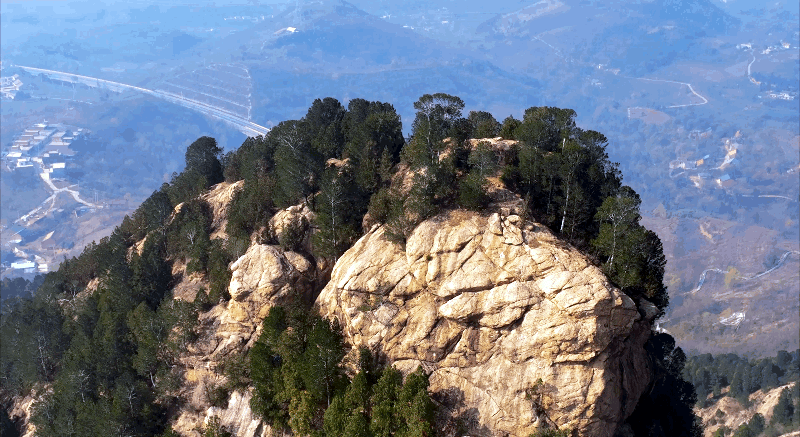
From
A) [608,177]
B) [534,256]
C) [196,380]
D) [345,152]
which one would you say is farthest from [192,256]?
[608,177]

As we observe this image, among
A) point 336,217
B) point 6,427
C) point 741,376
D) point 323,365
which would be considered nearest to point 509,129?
point 336,217

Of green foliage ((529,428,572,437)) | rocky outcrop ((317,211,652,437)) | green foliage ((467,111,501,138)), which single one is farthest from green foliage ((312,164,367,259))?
green foliage ((529,428,572,437))

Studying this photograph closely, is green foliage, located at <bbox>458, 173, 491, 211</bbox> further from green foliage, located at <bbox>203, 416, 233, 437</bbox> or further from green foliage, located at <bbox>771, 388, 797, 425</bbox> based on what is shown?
green foliage, located at <bbox>771, 388, 797, 425</bbox>

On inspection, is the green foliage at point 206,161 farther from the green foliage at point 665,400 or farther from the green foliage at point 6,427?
the green foliage at point 665,400

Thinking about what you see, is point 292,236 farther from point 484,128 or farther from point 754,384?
point 754,384

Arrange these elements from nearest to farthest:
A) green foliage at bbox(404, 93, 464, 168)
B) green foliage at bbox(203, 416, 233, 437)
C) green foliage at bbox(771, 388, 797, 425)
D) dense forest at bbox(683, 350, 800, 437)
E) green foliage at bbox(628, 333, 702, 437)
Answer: green foliage at bbox(203, 416, 233, 437)
green foliage at bbox(628, 333, 702, 437)
green foliage at bbox(404, 93, 464, 168)
dense forest at bbox(683, 350, 800, 437)
green foliage at bbox(771, 388, 797, 425)

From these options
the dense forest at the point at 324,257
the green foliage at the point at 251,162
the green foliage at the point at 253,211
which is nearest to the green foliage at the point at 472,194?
Answer: the dense forest at the point at 324,257
